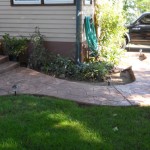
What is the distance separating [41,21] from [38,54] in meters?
0.95

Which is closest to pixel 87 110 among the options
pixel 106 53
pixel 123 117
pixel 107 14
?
pixel 123 117

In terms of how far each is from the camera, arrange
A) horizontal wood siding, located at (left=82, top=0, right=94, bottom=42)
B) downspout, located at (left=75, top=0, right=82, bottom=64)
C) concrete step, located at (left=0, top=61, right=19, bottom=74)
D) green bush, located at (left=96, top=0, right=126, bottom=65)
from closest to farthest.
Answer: concrete step, located at (left=0, top=61, right=19, bottom=74) < downspout, located at (left=75, top=0, right=82, bottom=64) < horizontal wood siding, located at (left=82, top=0, right=94, bottom=42) < green bush, located at (left=96, top=0, right=126, bottom=65)

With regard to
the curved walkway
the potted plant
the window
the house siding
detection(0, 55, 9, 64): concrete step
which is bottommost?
the curved walkway

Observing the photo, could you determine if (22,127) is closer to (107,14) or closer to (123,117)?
(123,117)

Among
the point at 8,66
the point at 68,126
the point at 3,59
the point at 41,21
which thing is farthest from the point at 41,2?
the point at 68,126

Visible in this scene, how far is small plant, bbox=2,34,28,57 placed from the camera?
9328 mm

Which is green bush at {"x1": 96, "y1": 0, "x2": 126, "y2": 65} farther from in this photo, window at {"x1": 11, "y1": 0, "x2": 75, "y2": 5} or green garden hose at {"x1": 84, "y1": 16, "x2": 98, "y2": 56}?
window at {"x1": 11, "y1": 0, "x2": 75, "y2": 5}

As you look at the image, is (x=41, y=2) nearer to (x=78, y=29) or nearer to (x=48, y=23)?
(x=48, y=23)

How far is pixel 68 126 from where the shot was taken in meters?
5.06

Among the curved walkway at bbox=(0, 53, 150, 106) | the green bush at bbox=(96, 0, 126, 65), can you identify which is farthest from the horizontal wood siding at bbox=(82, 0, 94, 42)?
the curved walkway at bbox=(0, 53, 150, 106)

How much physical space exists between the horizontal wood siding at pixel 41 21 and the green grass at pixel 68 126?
11.2ft

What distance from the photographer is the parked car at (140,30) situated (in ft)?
50.3

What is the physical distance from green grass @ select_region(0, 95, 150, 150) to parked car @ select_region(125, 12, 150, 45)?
32.1 feet

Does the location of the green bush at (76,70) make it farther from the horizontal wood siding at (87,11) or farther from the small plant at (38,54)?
the horizontal wood siding at (87,11)
